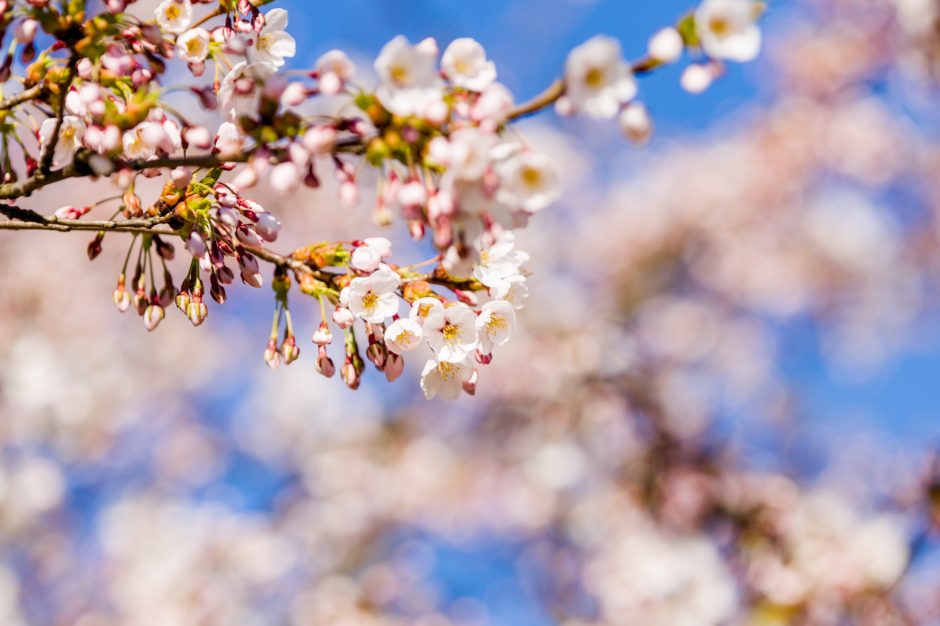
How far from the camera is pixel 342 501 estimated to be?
9.40 metres

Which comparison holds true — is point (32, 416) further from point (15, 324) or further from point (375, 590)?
point (375, 590)

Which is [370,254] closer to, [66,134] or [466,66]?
[466,66]

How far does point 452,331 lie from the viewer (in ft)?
5.79

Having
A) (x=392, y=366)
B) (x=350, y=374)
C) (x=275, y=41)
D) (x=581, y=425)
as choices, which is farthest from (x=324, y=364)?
(x=581, y=425)

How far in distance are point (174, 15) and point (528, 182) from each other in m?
0.99

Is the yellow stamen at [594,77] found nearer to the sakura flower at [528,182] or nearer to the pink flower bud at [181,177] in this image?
the sakura flower at [528,182]

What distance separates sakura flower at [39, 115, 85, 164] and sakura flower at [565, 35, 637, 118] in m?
1.03

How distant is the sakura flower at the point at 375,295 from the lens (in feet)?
5.61

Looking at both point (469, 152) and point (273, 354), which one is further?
point (273, 354)

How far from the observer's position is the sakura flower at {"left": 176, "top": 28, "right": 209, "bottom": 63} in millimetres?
1784

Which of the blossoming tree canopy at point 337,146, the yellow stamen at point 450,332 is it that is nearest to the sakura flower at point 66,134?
the blossoming tree canopy at point 337,146

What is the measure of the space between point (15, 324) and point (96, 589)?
11.0 feet

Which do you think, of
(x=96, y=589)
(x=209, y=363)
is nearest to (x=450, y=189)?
(x=96, y=589)

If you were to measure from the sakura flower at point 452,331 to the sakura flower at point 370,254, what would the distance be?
16cm
